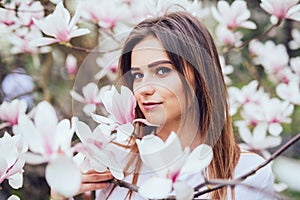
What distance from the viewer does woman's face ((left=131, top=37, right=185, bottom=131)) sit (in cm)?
60

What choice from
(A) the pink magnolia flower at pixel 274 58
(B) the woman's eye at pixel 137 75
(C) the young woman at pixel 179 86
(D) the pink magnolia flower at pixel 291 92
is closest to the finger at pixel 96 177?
(C) the young woman at pixel 179 86

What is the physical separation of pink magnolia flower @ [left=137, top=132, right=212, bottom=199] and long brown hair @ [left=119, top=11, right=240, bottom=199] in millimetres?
195

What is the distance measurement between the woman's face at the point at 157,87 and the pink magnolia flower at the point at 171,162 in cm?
16

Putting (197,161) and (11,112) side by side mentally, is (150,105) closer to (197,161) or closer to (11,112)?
(197,161)

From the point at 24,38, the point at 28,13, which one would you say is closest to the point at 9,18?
the point at 28,13

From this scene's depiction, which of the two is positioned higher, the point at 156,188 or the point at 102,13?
the point at 156,188

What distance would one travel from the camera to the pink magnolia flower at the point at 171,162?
42 centimetres

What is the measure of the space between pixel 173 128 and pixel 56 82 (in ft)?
3.22

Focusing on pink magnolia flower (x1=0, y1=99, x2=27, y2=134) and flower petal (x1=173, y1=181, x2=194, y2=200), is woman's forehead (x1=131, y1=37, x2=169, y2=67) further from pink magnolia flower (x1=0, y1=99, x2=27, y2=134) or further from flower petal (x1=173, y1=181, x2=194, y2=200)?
pink magnolia flower (x1=0, y1=99, x2=27, y2=134)

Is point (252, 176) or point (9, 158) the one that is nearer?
point (9, 158)

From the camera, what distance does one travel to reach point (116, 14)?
1.09 m

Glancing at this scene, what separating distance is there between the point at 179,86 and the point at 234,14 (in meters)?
0.56

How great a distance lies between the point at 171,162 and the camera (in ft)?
1.43

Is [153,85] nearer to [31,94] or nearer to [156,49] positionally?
[156,49]
